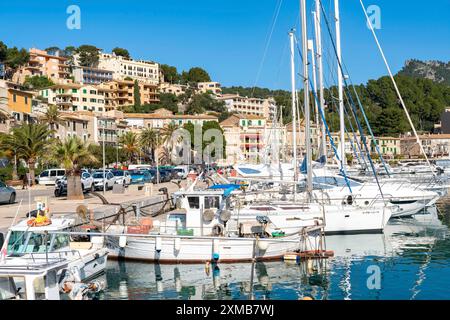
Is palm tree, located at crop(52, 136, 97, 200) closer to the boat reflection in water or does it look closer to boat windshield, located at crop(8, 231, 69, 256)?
the boat reflection in water

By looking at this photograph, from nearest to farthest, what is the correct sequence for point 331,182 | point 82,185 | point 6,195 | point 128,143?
1. point 6,195
2. point 331,182
3. point 82,185
4. point 128,143

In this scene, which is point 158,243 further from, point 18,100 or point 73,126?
point 73,126

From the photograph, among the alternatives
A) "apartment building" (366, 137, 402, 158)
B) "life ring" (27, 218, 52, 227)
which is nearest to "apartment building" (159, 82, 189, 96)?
"apartment building" (366, 137, 402, 158)

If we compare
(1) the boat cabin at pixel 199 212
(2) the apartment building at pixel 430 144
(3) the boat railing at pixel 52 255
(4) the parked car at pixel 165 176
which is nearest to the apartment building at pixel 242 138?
(2) the apartment building at pixel 430 144

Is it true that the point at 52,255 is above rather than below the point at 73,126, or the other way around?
below

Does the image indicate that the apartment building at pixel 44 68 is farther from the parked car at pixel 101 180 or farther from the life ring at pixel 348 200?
the life ring at pixel 348 200

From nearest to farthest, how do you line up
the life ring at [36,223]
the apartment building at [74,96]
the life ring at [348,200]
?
the life ring at [36,223] → the life ring at [348,200] → the apartment building at [74,96]

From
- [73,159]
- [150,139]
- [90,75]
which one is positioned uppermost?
[90,75]

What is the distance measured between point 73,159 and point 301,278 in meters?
22.0

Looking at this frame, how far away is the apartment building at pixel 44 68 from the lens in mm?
153875

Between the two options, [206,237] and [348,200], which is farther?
[348,200]

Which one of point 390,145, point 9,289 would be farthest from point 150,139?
point 9,289

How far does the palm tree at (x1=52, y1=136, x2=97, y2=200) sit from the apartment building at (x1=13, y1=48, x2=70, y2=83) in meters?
118

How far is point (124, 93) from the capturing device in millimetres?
165625
